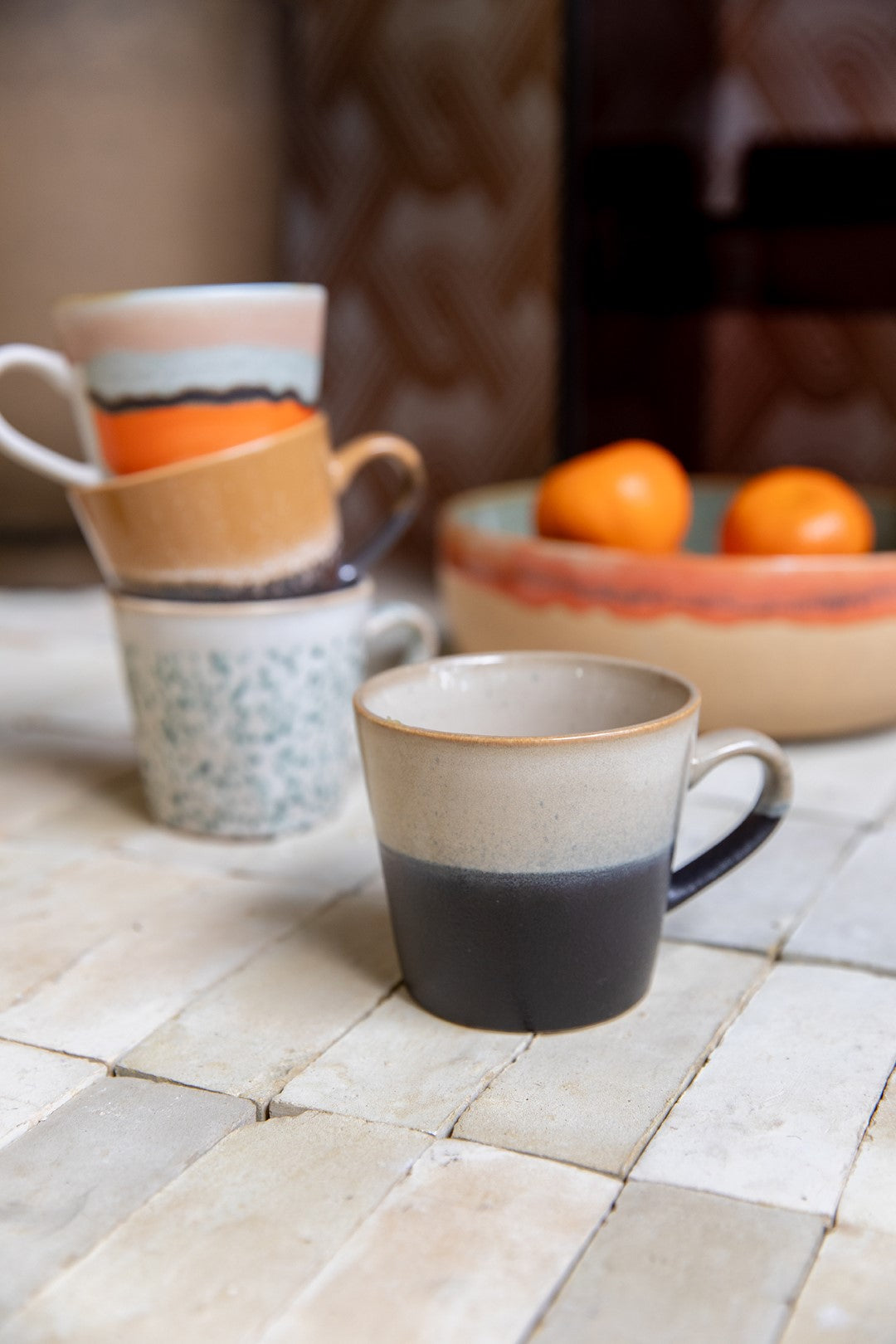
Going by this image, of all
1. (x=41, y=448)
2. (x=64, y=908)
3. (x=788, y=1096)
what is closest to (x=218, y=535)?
(x=41, y=448)

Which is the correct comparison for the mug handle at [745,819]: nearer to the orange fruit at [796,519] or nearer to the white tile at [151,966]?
the white tile at [151,966]

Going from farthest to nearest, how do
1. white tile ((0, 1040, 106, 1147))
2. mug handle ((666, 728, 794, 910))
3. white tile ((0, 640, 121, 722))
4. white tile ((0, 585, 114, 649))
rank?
white tile ((0, 585, 114, 649)) → white tile ((0, 640, 121, 722)) → mug handle ((666, 728, 794, 910)) → white tile ((0, 1040, 106, 1147))

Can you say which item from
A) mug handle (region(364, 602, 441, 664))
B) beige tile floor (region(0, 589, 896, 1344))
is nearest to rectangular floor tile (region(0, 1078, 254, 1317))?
beige tile floor (region(0, 589, 896, 1344))

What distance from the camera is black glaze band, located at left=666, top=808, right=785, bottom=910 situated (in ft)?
2.07

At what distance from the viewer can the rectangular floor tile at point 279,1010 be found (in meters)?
0.56

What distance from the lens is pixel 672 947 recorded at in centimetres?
67

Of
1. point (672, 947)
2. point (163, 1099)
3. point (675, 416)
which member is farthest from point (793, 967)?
point (675, 416)

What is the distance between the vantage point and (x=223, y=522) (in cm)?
77

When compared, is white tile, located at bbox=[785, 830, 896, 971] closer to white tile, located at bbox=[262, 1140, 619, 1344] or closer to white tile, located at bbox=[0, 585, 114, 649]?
white tile, located at bbox=[262, 1140, 619, 1344]

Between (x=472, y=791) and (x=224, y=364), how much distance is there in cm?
33

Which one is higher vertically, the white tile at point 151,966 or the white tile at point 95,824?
the white tile at point 151,966

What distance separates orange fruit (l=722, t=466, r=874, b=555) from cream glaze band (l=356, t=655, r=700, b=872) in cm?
43

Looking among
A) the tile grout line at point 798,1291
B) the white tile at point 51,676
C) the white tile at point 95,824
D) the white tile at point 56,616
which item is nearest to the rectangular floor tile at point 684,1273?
the tile grout line at point 798,1291

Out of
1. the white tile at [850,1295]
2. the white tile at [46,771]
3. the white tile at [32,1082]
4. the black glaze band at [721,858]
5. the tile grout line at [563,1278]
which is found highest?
the black glaze band at [721,858]
